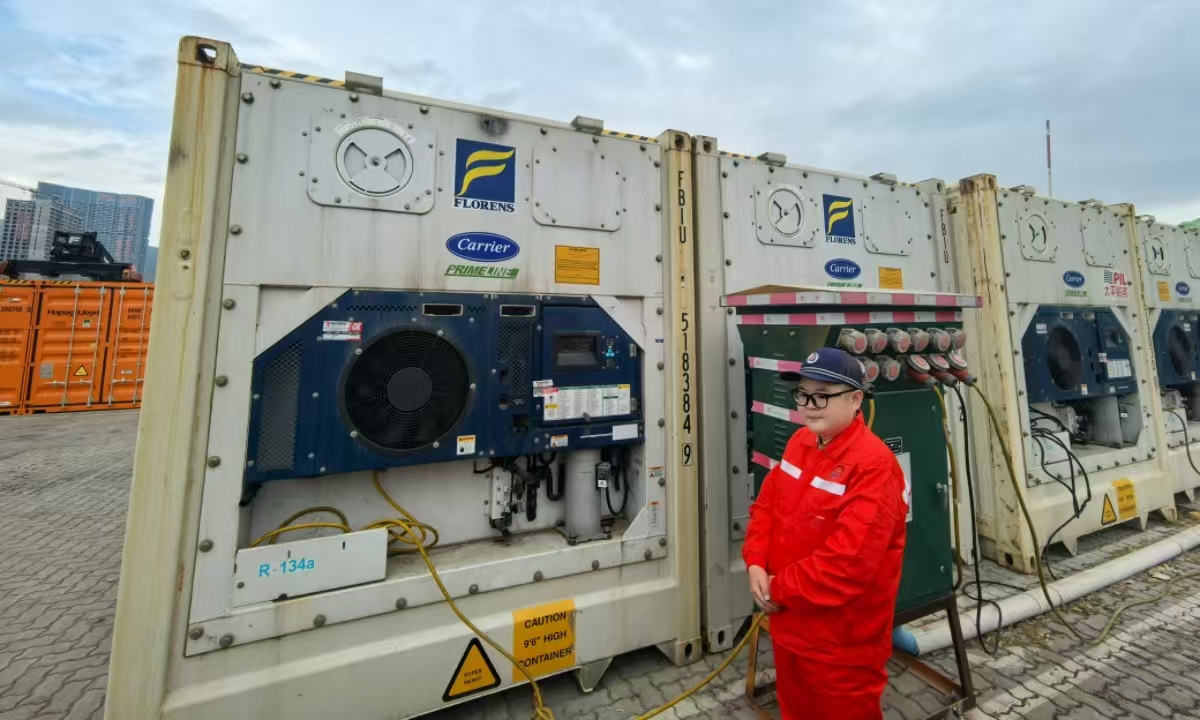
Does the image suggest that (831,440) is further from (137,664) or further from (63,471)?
(63,471)

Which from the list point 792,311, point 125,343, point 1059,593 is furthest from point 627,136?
point 125,343

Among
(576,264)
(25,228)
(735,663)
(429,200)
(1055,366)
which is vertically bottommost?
(735,663)

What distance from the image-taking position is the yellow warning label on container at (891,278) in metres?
3.35

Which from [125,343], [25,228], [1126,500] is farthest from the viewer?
[25,228]

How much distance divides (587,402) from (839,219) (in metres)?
2.33

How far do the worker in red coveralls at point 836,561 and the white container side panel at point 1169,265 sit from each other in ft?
17.8

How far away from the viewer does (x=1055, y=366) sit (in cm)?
390

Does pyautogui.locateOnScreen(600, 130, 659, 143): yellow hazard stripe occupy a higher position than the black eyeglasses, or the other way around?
pyautogui.locateOnScreen(600, 130, 659, 143): yellow hazard stripe

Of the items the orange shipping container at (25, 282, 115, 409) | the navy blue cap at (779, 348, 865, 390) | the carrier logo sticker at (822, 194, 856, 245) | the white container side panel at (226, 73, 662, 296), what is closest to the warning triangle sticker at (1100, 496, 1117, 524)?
the carrier logo sticker at (822, 194, 856, 245)

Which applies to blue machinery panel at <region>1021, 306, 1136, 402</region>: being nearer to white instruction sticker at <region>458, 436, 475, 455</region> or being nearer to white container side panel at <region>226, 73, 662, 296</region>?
white container side panel at <region>226, 73, 662, 296</region>

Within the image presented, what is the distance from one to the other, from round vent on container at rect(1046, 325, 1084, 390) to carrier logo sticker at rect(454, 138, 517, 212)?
468 centimetres

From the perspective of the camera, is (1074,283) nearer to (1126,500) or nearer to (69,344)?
(1126,500)

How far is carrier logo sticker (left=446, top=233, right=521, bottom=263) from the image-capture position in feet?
7.22

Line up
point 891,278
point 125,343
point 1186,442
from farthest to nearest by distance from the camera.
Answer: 1. point 125,343
2. point 1186,442
3. point 891,278
